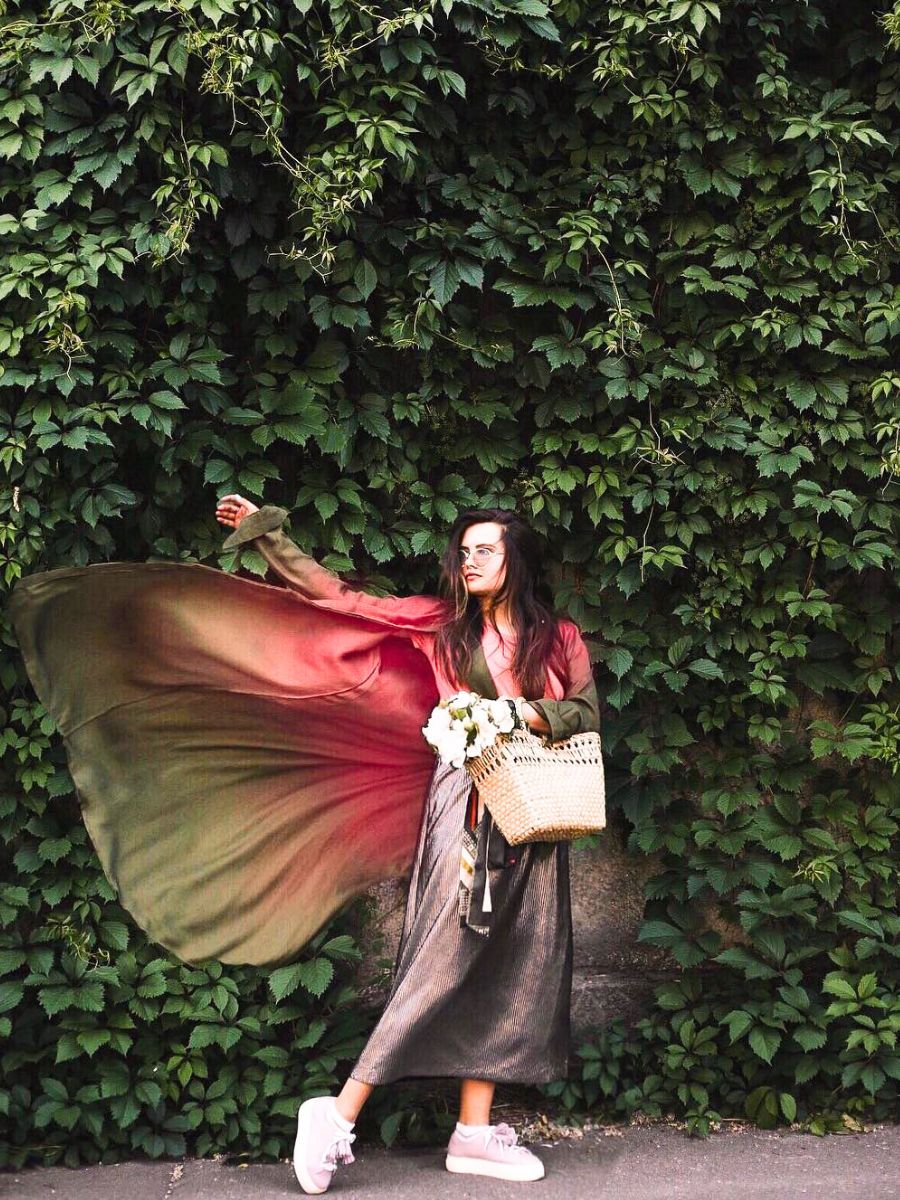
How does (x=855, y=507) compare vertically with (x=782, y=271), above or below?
below

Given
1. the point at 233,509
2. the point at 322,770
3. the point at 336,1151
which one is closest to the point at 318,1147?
the point at 336,1151

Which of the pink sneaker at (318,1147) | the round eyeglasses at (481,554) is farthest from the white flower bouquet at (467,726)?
the pink sneaker at (318,1147)

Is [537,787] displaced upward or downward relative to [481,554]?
downward

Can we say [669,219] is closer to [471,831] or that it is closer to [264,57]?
[264,57]

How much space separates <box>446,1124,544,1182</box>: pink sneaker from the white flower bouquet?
1.13 meters

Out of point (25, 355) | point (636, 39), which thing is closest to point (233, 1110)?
point (25, 355)

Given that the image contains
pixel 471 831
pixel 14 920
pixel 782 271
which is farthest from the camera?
pixel 782 271

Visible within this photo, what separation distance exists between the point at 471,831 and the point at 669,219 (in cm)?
202

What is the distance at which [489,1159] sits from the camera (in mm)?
3613

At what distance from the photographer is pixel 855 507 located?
4055mm

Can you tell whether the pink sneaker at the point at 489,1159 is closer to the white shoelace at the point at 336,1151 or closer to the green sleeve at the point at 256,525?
the white shoelace at the point at 336,1151

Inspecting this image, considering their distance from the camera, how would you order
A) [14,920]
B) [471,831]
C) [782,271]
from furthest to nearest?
1. [782,271]
2. [14,920]
3. [471,831]

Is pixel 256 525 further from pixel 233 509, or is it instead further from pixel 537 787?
pixel 537 787

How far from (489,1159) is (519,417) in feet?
7.38
